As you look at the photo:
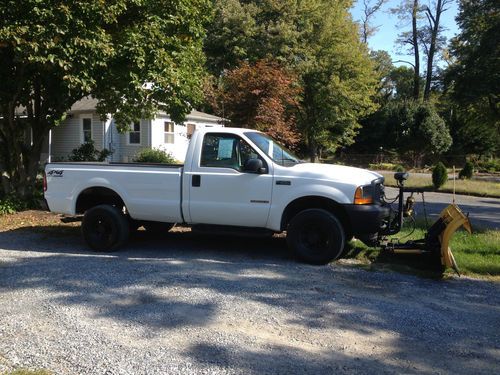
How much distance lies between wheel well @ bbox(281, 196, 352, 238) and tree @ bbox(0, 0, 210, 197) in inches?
201

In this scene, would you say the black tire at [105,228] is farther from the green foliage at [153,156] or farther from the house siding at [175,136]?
the house siding at [175,136]

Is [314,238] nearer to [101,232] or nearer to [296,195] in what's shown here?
[296,195]

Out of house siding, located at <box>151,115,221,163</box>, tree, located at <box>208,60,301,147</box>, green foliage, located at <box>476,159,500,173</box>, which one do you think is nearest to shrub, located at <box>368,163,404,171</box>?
green foliage, located at <box>476,159,500,173</box>

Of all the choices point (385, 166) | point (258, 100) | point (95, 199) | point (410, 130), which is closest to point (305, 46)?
point (385, 166)

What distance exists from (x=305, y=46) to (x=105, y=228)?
88.9 feet

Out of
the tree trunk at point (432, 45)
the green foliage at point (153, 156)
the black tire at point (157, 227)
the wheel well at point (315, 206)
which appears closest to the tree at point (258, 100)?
the green foliage at point (153, 156)

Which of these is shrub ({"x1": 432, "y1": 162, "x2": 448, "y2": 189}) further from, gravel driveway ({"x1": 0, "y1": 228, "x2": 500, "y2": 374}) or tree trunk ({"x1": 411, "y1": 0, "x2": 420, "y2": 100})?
tree trunk ({"x1": 411, "y1": 0, "x2": 420, "y2": 100})

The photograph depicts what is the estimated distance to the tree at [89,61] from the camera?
954 centimetres

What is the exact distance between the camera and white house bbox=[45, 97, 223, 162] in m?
25.2

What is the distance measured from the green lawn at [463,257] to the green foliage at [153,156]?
15880 mm

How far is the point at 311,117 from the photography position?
35.5 metres

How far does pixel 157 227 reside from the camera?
9.07m

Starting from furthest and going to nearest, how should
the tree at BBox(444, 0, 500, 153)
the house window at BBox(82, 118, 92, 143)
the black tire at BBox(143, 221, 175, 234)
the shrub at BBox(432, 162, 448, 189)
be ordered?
the house window at BBox(82, 118, 92, 143), the tree at BBox(444, 0, 500, 153), the shrub at BBox(432, 162, 448, 189), the black tire at BBox(143, 221, 175, 234)

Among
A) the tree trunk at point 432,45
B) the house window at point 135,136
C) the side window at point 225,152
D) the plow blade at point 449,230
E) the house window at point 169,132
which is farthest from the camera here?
the tree trunk at point 432,45
